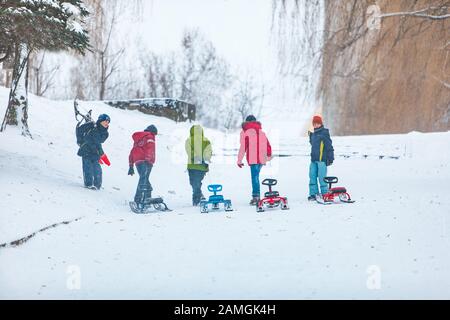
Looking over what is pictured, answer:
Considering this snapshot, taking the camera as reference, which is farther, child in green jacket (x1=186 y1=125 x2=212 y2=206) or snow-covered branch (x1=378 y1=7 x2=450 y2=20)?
child in green jacket (x1=186 y1=125 x2=212 y2=206)

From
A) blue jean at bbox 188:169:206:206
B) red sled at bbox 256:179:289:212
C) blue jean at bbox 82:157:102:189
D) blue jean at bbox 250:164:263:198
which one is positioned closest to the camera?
red sled at bbox 256:179:289:212

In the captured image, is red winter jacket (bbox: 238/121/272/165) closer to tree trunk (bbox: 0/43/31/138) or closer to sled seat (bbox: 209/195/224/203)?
sled seat (bbox: 209/195/224/203)

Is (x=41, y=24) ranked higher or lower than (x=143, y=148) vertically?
higher

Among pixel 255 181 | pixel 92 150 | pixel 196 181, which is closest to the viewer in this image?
pixel 255 181

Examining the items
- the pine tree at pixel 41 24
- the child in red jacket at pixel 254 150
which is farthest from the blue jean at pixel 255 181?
the pine tree at pixel 41 24

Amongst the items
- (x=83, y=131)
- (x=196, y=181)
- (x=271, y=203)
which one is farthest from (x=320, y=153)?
(x=83, y=131)

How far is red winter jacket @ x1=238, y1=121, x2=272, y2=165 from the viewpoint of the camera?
440 inches

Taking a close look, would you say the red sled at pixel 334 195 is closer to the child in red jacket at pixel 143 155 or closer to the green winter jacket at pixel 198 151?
the green winter jacket at pixel 198 151

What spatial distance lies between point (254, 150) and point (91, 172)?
3591 mm

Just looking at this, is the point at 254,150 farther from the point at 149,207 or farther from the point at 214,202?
the point at 149,207

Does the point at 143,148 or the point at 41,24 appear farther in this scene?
the point at 143,148

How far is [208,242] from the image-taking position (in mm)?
7754

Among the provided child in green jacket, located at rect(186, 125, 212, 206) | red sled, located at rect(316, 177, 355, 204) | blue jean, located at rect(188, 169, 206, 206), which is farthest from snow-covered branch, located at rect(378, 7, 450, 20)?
blue jean, located at rect(188, 169, 206, 206)

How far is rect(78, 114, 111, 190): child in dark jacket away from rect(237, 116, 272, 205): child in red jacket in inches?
118
